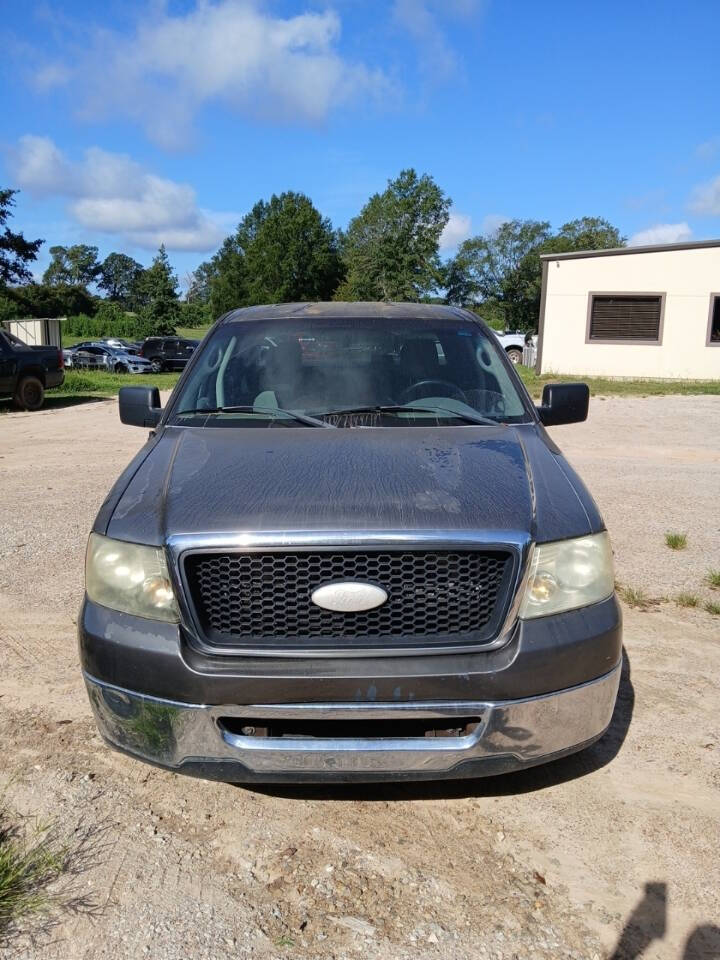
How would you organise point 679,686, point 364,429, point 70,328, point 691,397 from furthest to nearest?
point 70,328, point 691,397, point 679,686, point 364,429

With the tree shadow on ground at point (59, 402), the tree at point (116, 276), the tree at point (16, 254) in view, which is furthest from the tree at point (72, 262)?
the tree shadow on ground at point (59, 402)

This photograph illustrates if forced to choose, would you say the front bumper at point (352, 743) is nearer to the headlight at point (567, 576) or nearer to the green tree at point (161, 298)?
the headlight at point (567, 576)

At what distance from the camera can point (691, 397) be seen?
18.4 meters

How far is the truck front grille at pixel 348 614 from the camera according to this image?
247 centimetres

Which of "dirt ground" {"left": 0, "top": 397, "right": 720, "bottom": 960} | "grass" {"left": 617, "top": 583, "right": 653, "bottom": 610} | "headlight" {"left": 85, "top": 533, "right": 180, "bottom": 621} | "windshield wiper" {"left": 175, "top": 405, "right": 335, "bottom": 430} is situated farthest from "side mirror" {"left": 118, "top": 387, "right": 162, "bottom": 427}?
"grass" {"left": 617, "top": 583, "right": 653, "bottom": 610}

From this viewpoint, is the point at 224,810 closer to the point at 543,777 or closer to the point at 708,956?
the point at 543,777

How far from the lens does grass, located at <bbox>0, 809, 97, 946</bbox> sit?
2.26m

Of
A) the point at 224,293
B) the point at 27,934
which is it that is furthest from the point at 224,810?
the point at 224,293

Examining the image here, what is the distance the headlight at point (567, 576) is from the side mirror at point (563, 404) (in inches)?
65.8

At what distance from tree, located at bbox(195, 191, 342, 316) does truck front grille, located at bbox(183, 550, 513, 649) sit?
3230 inches

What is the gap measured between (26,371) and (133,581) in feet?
50.5

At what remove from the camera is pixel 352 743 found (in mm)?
2426

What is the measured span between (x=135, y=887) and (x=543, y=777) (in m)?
1.46

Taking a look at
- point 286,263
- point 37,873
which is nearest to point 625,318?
point 37,873
